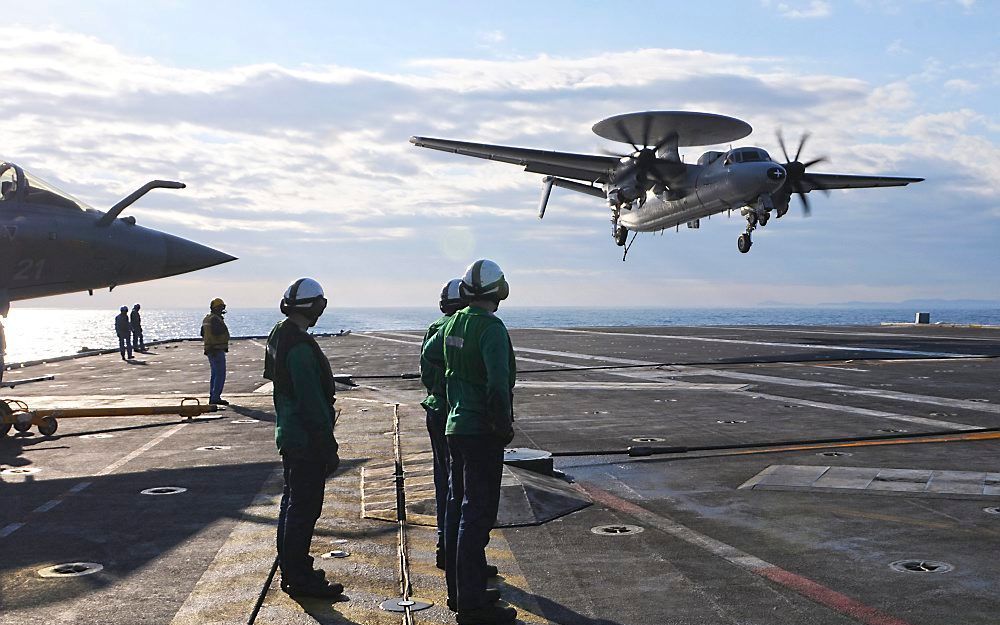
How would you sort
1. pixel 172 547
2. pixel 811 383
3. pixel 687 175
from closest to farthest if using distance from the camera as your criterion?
1. pixel 172 547
2. pixel 811 383
3. pixel 687 175

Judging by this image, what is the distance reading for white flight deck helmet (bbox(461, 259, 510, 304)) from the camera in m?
6.12

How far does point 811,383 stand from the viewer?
23.9 meters

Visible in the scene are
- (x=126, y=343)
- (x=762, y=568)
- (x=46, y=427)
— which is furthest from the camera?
(x=126, y=343)

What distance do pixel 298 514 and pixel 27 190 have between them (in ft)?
32.9

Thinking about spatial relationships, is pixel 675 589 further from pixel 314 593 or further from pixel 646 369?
Answer: pixel 646 369

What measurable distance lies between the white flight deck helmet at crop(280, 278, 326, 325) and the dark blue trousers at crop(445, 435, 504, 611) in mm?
1590

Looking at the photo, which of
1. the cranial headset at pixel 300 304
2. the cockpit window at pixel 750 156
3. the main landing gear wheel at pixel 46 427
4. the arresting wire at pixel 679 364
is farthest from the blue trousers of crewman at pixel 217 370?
the cockpit window at pixel 750 156

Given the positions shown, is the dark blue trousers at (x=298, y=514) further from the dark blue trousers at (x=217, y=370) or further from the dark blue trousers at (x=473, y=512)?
the dark blue trousers at (x=217, y=370)

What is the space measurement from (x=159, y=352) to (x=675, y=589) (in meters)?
43.5

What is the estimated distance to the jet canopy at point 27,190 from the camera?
13461 mm

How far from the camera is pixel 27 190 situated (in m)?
13.6

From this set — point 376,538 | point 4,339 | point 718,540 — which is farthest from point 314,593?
point 4,339

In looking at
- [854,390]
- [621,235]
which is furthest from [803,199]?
[854,390]

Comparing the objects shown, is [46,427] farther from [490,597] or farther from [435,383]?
Answer: [490,597]
